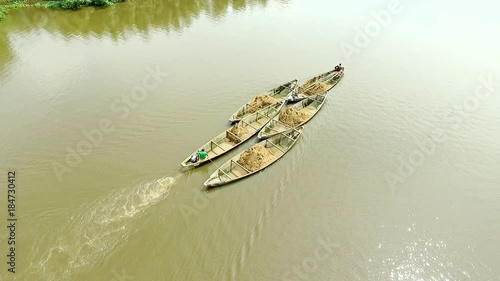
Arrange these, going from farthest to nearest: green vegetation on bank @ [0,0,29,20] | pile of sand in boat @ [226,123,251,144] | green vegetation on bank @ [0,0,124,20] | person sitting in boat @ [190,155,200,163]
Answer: green vegetation on bank @ [0,0,124,20], green vegetation on bank @ [0,0,29,20], pile of sand in boat @ [226,123,251,144], person sitting in boat @ [190,155,200,163]

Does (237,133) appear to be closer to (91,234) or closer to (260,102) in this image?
(260,102)

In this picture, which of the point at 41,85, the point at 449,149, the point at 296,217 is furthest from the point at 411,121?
the point at 41,85

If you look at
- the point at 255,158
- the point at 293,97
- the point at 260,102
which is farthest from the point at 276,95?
the point at 255,158

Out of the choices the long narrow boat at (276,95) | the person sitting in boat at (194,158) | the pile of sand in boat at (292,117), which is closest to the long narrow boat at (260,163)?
the pile of sand in boat at (292,117)

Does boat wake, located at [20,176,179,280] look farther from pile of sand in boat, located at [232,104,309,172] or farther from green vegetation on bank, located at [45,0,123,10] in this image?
green vegetation on bank, located at [45,0,123,10]

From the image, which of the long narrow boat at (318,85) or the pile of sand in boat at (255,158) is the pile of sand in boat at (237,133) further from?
the long narrow boat at (318,85)

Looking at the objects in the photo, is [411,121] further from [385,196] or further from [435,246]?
[435,246]

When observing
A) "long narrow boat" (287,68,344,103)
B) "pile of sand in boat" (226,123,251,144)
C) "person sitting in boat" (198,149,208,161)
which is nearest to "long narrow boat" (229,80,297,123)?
"long narrow boat" (287,68,344,103)
